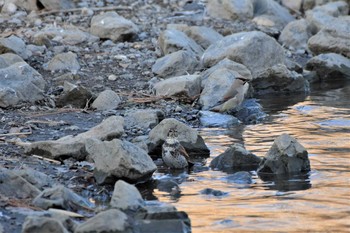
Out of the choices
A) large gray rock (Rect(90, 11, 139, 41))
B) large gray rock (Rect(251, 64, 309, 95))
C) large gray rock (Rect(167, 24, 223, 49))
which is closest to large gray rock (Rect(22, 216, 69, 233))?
large gray rock (Rect(251, 64, 309, 95))

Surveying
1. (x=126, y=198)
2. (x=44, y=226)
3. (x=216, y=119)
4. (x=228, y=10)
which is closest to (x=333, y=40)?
(x=228, y=10)

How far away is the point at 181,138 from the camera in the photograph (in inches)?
343

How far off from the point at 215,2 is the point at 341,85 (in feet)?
11.8

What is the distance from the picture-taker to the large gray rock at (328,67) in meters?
13.6

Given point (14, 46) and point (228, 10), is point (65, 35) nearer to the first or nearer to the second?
point (14, 46)

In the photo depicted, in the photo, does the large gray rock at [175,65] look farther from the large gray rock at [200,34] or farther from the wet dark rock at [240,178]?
the wet dark rock at [240,178]

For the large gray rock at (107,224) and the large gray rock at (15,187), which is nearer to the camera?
the large gray rock at (107,224)

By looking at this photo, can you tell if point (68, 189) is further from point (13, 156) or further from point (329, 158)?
point (329, 158)

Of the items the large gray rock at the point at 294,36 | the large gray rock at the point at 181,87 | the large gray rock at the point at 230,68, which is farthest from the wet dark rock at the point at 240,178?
the large gray rock at the point at 294,36

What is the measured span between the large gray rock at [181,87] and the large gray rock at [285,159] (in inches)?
124

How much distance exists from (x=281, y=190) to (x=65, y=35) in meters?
6.93

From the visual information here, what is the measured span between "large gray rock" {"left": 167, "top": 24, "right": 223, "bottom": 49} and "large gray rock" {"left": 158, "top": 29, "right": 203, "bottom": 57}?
0.52 meters

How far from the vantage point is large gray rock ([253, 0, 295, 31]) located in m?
16.1

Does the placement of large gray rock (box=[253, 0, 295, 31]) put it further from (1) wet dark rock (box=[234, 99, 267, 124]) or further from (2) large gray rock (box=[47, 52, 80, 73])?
(1) wet dark rock (box=[234, 99, 267, 124])
